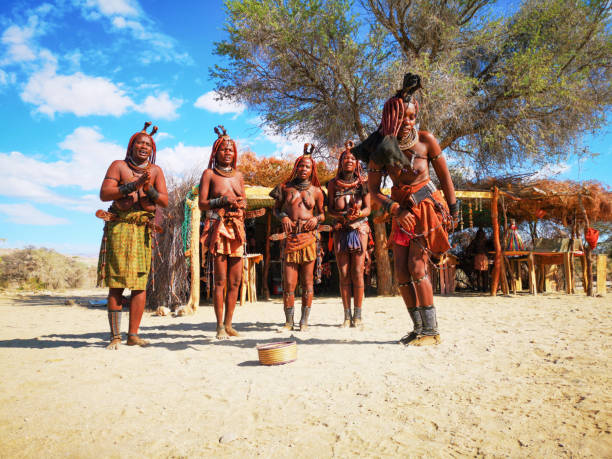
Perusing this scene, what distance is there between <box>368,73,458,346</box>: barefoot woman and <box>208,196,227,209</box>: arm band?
151 cm

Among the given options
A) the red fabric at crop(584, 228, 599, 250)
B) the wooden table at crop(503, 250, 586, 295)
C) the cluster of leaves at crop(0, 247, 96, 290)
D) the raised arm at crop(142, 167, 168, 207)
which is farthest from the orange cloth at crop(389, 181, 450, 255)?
the cluster of leaves at crop(0, 247, 96, 290)

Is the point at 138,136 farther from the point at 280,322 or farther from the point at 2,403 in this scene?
the point at 280,322

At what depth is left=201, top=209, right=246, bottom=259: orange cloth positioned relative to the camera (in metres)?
4.02

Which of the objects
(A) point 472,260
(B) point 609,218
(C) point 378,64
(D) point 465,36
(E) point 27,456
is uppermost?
(D) point 465,36

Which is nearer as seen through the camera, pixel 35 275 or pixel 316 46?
pixel 316 46

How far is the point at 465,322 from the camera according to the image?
4711mm

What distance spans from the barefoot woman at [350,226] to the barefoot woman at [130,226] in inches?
78.1

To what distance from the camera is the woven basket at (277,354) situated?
282cm

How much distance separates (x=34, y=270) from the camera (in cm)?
1379

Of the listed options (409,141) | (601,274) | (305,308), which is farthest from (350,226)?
(601,274)

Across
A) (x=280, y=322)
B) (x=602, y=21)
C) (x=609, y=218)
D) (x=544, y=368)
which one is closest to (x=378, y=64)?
(x=602, y=21)

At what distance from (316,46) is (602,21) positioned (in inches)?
281

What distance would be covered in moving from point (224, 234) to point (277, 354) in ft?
5.19

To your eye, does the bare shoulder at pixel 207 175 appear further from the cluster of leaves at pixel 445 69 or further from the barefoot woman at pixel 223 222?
the cluster of leaves at pixel 445 69
